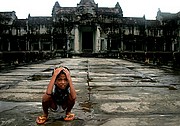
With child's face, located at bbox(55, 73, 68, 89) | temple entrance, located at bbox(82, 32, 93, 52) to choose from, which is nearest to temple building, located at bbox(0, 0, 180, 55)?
temple entrance, located at bbox(82, 32, 93, 52)

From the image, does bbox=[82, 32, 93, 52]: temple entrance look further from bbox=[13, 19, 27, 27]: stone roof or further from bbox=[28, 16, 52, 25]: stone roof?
bbox=[13, 19, 27, 27]: stone roof

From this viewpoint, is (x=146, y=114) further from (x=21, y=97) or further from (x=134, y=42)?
(x=134, y=42)

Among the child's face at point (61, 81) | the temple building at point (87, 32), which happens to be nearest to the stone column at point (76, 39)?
the temple building at point (87, 32)

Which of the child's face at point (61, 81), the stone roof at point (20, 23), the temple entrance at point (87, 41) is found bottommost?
the child's face at point (61, 81)

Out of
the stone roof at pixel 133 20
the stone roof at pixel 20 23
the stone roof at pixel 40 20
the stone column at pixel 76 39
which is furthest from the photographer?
the stone roof at pixel 133 20

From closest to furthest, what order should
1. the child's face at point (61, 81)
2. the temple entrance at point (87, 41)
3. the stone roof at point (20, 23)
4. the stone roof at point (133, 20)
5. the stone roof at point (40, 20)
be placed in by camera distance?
the child's face at point (61, 81), the temple entrance at point (87, 41), the stone roof at point (40, 20), the stone roof at point (20, 23), the stone roof at point (133, 20)

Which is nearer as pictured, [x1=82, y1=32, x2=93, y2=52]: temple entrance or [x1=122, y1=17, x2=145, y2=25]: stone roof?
[x1=82, y1=32, x2=93, y2=52]: temple entrance

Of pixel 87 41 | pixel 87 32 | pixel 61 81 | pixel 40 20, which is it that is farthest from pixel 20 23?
pixel 61 81

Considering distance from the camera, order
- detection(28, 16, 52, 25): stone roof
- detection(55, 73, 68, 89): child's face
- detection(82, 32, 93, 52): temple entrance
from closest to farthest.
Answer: detection(55, 73, 68, 89): child's face, detection(82, 32, 93, 52): temple entrance, detection(28, 16, 52, 25): stone roof

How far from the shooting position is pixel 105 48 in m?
44.1

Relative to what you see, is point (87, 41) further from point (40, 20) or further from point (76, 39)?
point (40, 20)

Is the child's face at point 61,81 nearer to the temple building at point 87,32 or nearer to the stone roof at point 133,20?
the temple building at point 87,32

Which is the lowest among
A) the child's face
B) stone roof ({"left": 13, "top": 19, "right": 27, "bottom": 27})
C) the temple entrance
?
the child's face

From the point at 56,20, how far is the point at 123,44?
1252 centimetres
